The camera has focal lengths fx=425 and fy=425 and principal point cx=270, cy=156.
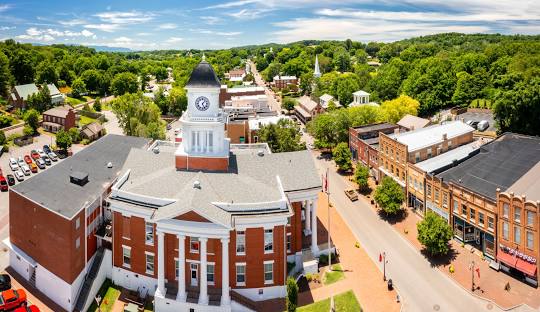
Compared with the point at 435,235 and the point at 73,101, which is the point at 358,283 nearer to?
the point at 435,235

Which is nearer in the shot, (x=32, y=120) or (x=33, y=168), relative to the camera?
(x=33, y=168)

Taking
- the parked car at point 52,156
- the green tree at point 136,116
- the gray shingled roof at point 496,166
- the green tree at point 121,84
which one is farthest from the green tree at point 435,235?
the green tree at point 121,84

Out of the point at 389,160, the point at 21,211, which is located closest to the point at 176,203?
the point at 21,211

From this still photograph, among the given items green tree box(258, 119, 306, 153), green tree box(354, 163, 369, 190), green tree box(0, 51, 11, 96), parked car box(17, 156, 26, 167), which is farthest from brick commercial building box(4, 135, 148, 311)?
green tree box(0, 51, 11, 96)

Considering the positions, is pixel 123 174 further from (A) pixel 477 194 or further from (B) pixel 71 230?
(A) pixel 477 194

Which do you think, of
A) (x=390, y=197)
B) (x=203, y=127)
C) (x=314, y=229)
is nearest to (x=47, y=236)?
(x=203, y=127)
